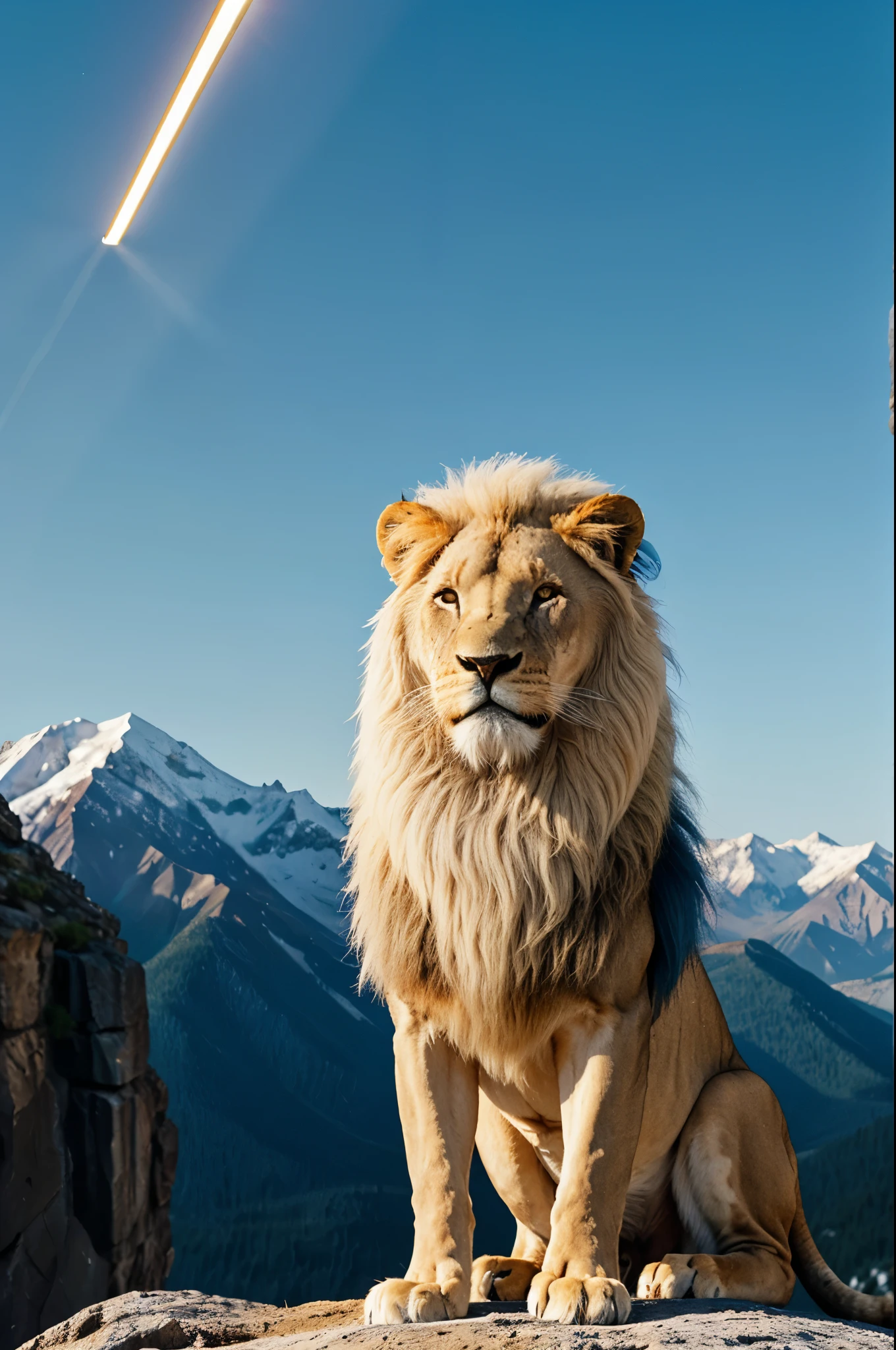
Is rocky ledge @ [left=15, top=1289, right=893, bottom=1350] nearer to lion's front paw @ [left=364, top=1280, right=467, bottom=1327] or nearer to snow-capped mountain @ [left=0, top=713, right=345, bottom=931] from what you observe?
lion's front paw @ [left=364, top=1280, right=467, bottom=1327]

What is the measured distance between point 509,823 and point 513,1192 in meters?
1.22

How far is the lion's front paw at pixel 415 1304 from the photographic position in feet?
7.82

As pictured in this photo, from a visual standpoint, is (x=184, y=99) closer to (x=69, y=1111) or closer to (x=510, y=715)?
(x=510, y=715)

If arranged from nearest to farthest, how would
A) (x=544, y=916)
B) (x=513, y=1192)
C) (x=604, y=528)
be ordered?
(x=544, y=916) → (x=604, y=528) → (x=513, y=1192)

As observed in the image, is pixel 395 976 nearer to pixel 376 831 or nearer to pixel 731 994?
pixel 376 831

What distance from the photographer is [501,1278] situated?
300cm

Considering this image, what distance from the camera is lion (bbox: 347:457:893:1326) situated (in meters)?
2.55

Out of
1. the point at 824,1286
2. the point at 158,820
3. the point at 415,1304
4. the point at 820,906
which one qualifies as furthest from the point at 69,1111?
the point at 820,906

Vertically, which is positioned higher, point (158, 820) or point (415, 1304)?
point (158, 820)

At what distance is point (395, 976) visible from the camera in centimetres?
280

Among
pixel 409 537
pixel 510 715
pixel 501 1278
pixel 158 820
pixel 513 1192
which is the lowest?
pixel 501 1278

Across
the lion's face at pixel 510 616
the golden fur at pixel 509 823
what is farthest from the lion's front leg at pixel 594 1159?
the lion's face at pixel 510 616

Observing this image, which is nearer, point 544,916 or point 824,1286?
point 544,916

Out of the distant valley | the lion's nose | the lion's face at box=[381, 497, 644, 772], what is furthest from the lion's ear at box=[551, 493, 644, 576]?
the distant valley
